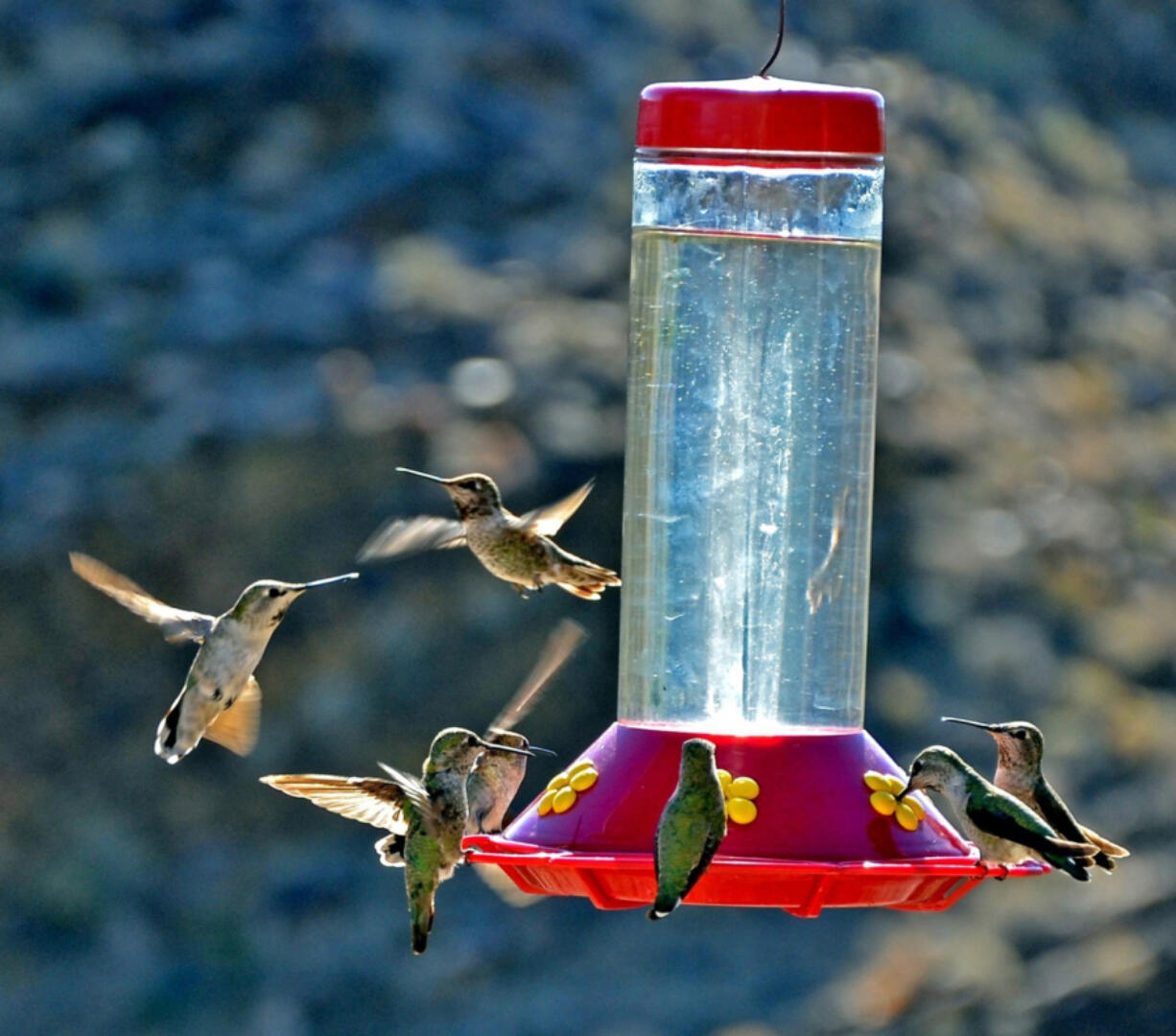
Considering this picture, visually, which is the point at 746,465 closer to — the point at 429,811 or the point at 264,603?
the point at 429,811

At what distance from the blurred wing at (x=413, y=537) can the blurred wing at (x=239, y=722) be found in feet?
2.28

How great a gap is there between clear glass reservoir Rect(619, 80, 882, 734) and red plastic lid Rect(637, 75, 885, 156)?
691mm

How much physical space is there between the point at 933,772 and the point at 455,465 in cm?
1031

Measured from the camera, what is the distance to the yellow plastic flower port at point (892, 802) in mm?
5629

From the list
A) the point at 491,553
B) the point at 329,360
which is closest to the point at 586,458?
the point at 329,360

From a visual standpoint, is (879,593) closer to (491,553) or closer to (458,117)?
(458,117)

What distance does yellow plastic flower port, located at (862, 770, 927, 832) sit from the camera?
563cm

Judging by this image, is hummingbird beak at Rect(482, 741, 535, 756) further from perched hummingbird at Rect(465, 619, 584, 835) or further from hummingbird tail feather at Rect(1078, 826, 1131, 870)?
hummingbird tail feather at Rect(1078, 826, 1131, 870)

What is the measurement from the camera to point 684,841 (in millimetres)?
Answer: 5266

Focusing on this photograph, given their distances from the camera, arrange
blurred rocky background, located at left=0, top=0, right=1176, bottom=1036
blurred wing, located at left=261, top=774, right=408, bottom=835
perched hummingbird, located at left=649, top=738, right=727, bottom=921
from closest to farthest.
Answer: perched hummingbird, located at left=649, top=738, right=727, bottom=921
blurred wing, located at left=261, top=774, right=408, bottom=835
blurred rocky background, located at left=0, top=0, right=1176, bottom=1036

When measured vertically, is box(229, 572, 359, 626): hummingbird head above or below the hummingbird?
above

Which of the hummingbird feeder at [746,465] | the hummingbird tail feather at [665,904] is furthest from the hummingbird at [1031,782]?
the hummingbird tail feather at [665,904]

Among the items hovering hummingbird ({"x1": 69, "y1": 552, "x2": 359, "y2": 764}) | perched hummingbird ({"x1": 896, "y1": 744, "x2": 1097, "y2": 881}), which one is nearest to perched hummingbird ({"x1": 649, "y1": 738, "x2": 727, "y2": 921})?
perched hummingbird ({"x1": 896, "y1": 744, "x2": 1097, "y2": 881})

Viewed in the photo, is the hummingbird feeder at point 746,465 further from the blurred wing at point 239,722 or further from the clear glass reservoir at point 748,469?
the blurred wing at point 239,722
